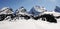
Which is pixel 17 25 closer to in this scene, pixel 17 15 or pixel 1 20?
pixel 17 15

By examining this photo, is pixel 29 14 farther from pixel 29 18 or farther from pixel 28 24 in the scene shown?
pixel 28 24

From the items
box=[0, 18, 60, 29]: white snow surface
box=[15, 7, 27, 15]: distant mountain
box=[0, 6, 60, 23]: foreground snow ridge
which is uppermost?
box=[15, 7, 27, 15]: distant mountain

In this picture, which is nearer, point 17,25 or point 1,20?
point 17,25

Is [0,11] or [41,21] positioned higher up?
[0,11]

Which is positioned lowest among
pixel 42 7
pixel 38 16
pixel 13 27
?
pixel 13 27

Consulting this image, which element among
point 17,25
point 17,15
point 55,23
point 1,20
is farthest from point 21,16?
point 55,23

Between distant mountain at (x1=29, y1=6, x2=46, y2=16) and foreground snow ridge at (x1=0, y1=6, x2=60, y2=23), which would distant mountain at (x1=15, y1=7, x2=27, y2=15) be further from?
distant mountain at (x1=29, y1=6, x2=46, y2=16)

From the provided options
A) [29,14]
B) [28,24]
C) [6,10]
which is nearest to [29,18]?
[29,14]

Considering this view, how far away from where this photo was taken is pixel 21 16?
8.29 ft

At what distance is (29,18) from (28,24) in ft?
0.64

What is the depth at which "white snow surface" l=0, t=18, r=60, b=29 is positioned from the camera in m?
2.26

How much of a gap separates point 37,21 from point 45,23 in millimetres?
175

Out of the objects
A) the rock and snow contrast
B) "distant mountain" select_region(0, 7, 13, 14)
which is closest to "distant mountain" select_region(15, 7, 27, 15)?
the rock and snow contrast

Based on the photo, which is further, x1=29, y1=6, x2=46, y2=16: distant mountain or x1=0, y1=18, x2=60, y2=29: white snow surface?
x1=29, y1=6, x2=46, y2=16: distant mountain
